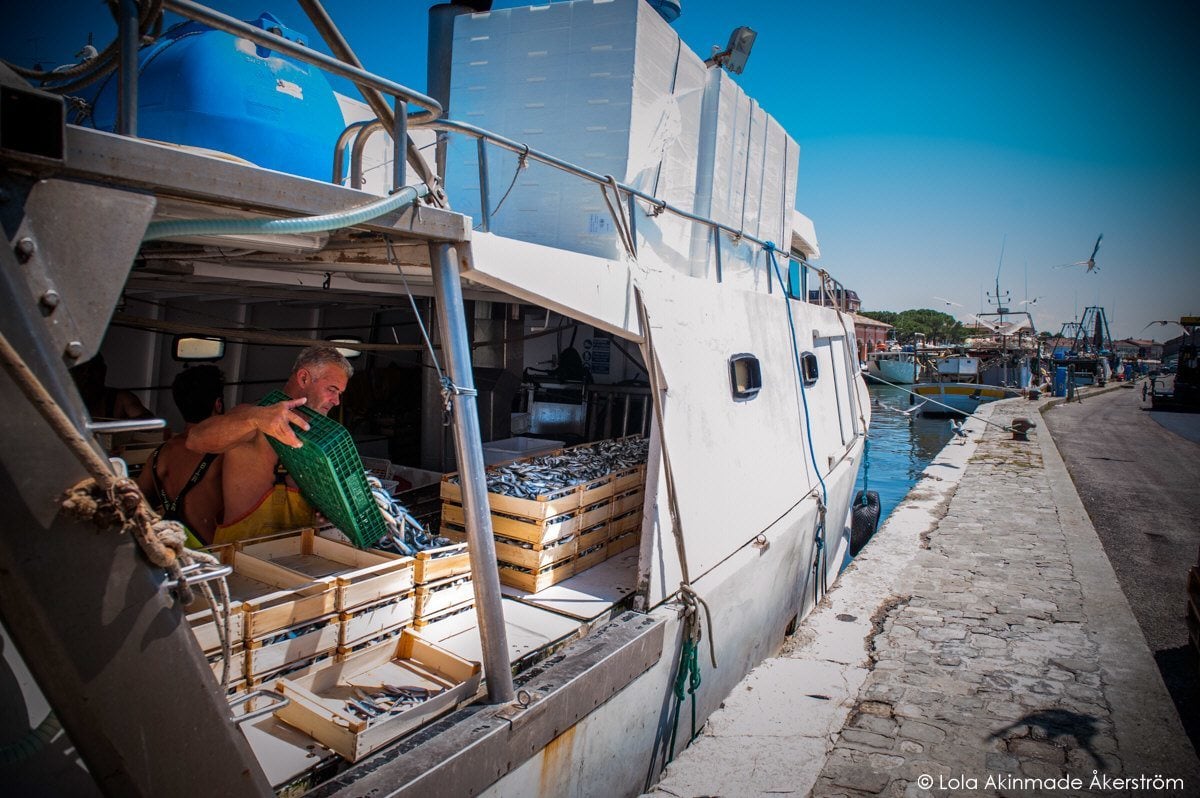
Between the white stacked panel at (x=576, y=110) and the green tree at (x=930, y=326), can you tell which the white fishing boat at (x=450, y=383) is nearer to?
the white stacked panel at (x=576, y=110)

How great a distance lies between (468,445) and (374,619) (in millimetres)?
1306

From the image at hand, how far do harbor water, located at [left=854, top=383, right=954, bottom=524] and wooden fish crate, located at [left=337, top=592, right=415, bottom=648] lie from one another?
408 inches

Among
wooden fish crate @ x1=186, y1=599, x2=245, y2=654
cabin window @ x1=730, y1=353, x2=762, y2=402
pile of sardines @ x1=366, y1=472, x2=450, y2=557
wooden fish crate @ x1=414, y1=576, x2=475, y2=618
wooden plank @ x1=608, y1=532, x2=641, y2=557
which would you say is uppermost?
cabin window @ x1=730, y1=353, x2=762, y2=402

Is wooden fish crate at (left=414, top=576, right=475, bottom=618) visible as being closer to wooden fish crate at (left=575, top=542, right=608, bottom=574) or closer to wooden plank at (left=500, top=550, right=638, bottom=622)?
wooden plank at (left=500, top=550, right=638, bottom=622)

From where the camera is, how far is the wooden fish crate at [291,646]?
3.18 meters

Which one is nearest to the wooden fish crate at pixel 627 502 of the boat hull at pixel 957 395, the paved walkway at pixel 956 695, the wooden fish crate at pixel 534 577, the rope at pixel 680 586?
the wooden fish crate at pixel 534 577

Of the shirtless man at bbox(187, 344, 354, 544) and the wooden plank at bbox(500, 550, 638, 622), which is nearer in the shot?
the shirtless man at bbox(187, 344, 354, 544)

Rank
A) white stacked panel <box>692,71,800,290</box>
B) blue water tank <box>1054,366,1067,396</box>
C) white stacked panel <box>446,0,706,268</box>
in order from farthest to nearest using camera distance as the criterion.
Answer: blue water tank <box>1054,366,1067,396</box>
white stacked panel <box>692,71,800,290</box>
white stacked panel <box>446,0,706,268</box>

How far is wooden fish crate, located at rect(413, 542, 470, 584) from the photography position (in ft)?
12.8

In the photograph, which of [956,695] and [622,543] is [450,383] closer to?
[622,543]

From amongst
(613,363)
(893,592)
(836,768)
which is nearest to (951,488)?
(893,592)

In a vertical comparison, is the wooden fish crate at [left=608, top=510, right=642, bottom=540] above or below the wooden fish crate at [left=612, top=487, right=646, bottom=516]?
below

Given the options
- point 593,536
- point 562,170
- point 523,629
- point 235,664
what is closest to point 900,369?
point 593,536

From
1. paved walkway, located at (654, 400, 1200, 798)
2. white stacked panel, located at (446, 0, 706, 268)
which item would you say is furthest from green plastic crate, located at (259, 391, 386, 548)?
white stacked panel, located at (446, 0, 706, 268)
